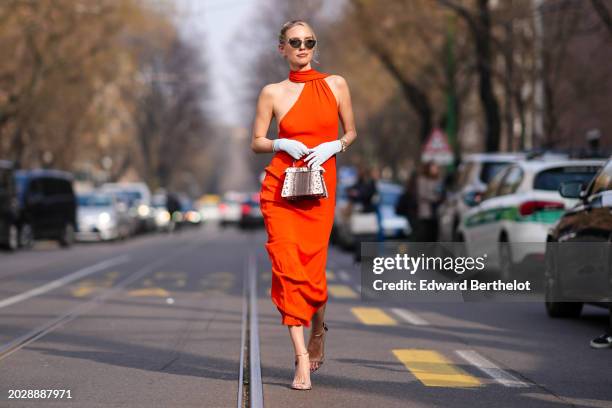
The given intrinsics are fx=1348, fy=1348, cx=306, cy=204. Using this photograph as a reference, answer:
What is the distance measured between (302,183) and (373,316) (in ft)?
19.4

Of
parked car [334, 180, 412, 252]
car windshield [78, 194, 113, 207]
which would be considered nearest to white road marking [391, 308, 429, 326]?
parked car [334, 180, 412, 252]

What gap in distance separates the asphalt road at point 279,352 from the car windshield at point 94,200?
24.3 m

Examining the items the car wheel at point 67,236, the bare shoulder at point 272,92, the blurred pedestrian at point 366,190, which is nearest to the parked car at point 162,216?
the car wheel at point 67,236

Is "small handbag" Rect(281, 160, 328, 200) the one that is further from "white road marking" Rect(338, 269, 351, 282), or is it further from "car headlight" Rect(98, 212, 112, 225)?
"car headlight" Rect(98, 212, 112, 225)

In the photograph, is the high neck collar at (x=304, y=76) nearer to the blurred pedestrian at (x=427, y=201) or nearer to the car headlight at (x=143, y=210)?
the blurred pedestrian at (x=427, y=201)

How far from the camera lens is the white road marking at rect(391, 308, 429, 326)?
12.9m

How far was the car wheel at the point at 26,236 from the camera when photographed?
32.4 meters

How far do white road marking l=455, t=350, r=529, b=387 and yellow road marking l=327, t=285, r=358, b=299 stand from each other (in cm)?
636

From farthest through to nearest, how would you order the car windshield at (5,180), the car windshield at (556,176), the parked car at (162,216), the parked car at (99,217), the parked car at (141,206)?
1. the parked car at (162,216)
2. the parked car at (141,206)
3. the parked car at (99,217)
4. the car windshield at (5,180)
5. the car windshield at (556,176)

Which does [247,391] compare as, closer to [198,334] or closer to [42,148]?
[198,334]

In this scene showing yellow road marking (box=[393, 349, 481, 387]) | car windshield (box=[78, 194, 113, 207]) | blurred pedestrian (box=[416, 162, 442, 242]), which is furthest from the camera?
car windshield (box=[78, 194, 113, 207])

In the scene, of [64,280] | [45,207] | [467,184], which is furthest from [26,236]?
[467,184]

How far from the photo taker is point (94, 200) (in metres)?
42.9

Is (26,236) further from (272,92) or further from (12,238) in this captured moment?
(272,92)
